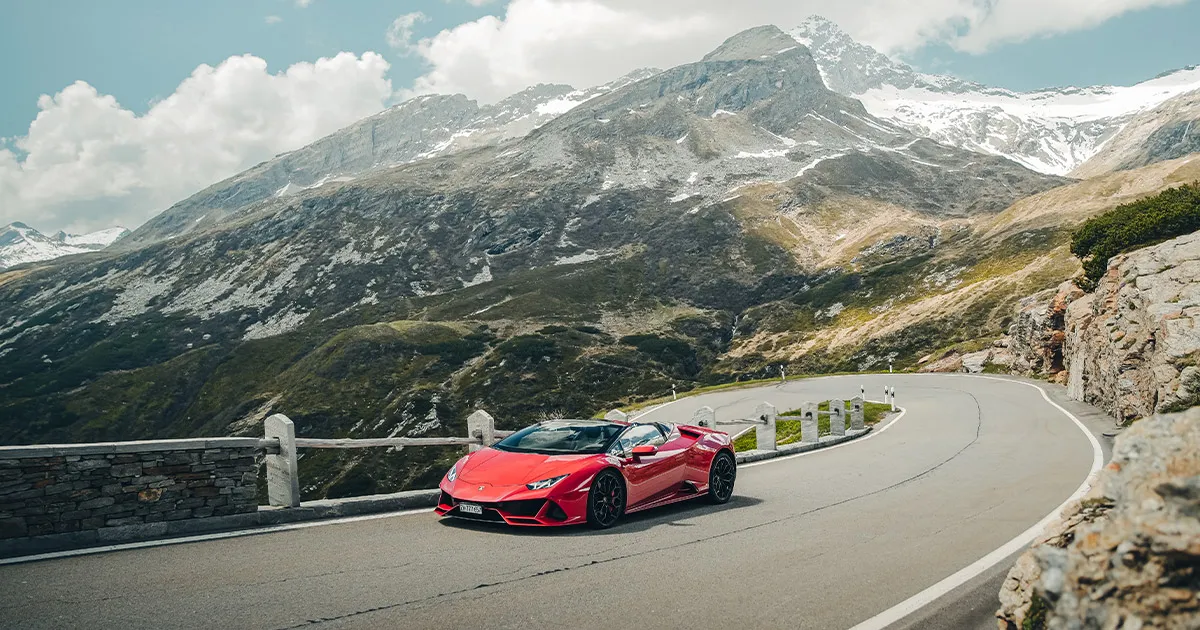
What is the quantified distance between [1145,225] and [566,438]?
1652 inches

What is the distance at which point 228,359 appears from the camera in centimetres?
13775

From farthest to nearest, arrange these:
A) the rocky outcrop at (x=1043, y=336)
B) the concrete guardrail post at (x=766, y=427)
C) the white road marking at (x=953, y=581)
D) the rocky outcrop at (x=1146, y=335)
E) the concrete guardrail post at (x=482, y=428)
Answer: the rocky outcrop at (x=1043, y=336) → the concrete guardrail post at (x=766, y=427) → the rocky outcrop at (x=1146, y=335) → the concrete guardrail post at (x=482, y=428) → the white road marking at (x=953, y=581)

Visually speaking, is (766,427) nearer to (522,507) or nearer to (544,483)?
(544,483)

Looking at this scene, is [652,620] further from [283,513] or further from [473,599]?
[283,513]

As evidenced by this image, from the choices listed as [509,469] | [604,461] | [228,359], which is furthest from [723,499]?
[228,359]

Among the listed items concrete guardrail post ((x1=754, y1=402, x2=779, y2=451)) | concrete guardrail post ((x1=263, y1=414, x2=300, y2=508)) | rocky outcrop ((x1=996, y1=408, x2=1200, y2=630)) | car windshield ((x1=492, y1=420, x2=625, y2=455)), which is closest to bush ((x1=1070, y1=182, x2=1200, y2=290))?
concrete guardrail post ((x1=754, y1=402, x2=779, y2=451))

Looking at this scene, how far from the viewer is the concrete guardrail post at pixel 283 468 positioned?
10680 mm

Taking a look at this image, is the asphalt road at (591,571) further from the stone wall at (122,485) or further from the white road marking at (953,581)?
the stone wall at (122,485)

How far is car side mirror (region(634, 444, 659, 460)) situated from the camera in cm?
1038

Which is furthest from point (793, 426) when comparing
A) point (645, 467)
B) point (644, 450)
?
point (644, 450)

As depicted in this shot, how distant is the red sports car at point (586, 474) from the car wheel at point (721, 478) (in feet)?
0.05

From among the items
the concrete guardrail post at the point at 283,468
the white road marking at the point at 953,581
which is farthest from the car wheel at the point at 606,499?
the concrete guardrail post at the point at 283,468

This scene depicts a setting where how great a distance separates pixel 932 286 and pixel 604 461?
12855 centimetres

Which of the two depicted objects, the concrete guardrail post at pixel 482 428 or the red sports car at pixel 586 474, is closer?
the red sports car at pixel 586 474
